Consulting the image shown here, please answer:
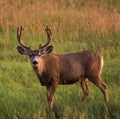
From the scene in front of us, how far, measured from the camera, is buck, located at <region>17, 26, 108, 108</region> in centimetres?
844

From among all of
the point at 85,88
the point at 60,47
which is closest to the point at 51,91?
the point at 85,88

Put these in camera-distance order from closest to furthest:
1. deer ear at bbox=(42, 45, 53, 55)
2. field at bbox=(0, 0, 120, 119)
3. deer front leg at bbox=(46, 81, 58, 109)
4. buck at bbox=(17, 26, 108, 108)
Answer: field at bbox=(0, 0, 120, 119)
deer front leg at bbox=(46, 81, 58, 109)
buck at bbox=(17, 26, 108, 108)
deer ear at bbox=(42, 45, 53, 55)

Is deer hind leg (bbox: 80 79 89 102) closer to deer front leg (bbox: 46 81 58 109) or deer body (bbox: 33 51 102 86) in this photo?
deer body (bbox: 33 51 102 86)

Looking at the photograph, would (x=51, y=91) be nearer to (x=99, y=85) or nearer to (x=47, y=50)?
(x=47, y=50)

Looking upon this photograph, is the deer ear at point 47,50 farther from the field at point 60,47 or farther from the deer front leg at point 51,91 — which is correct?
the field at point 60,47

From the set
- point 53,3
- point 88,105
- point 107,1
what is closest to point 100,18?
point 53,3

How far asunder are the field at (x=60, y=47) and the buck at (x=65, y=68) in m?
0.21

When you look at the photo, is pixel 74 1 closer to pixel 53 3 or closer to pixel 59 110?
pixel 53 3

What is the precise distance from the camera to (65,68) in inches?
342

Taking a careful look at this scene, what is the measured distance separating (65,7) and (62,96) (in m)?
8.01

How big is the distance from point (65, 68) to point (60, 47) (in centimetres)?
318

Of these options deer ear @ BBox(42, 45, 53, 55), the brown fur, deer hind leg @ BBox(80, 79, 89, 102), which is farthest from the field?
deer ear @ BBox(42, 45, 53, 55)

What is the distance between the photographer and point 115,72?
388 inches

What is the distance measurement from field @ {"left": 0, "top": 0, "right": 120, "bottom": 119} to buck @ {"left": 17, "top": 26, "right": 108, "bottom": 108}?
0.70ft
